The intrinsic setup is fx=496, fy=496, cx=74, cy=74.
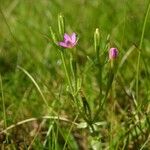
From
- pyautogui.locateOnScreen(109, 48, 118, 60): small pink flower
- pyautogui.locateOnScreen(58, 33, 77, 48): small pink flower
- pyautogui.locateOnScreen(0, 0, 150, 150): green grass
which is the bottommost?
pyautogui.locateOnScreen(0, 0, 150, 150): green grass

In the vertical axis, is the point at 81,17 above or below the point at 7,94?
above

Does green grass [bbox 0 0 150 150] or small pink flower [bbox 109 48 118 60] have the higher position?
small pink flower [bbox 109 48 118 60]

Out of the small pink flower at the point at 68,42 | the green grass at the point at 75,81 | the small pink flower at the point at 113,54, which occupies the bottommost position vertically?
the green grass at the point at 75,81

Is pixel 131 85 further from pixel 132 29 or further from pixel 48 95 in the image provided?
pixel 132 29

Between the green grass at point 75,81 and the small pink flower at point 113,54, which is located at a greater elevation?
the small pink flower at point 113,54

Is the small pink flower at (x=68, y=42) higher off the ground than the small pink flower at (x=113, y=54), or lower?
higher

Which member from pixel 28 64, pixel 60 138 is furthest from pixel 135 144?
pixel 28 64

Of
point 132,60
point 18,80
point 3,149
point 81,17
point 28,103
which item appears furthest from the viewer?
point 81,17

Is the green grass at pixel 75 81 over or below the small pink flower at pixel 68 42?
below
